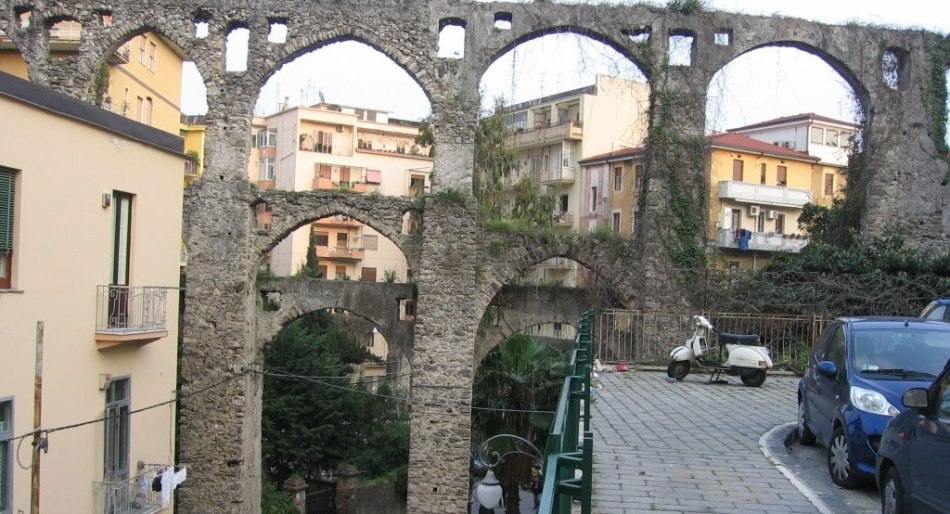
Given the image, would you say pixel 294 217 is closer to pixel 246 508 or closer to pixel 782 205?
pixel 246 508

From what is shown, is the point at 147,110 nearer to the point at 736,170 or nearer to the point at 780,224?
the point at 736,170

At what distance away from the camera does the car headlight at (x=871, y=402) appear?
288 inches

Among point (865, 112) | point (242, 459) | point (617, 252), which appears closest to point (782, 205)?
point (865, 112)

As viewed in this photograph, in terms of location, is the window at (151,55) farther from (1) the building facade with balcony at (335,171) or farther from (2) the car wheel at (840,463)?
(2) the car wheel at (840,463)

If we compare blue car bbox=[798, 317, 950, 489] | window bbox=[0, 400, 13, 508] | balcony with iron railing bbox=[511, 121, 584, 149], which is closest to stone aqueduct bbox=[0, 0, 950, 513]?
window bbox=[0, 400, 13, 508]

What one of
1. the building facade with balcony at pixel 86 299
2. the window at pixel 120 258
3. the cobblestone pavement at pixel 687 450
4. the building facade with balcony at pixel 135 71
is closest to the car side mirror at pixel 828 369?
the cobblestone pavement at pixel 687 450

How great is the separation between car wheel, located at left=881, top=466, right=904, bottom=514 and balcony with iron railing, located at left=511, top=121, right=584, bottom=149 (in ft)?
127

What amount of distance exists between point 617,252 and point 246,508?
9.79 m

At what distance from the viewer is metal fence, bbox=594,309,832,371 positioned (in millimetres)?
18188

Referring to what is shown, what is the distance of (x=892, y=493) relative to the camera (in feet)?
20.0

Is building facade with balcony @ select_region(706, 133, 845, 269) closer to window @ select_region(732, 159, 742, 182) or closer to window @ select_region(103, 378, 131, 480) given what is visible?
window @ select_region(732, 159, 742, 182)

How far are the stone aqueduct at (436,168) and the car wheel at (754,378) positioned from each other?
8650 mm

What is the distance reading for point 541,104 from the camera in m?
49.5

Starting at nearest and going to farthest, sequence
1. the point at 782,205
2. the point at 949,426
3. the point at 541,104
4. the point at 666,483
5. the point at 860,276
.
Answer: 1. the point at 949,426
2. the point at 666,483
3. the point at 860,276
4. the point at 782,205
5. the point at 541,104
